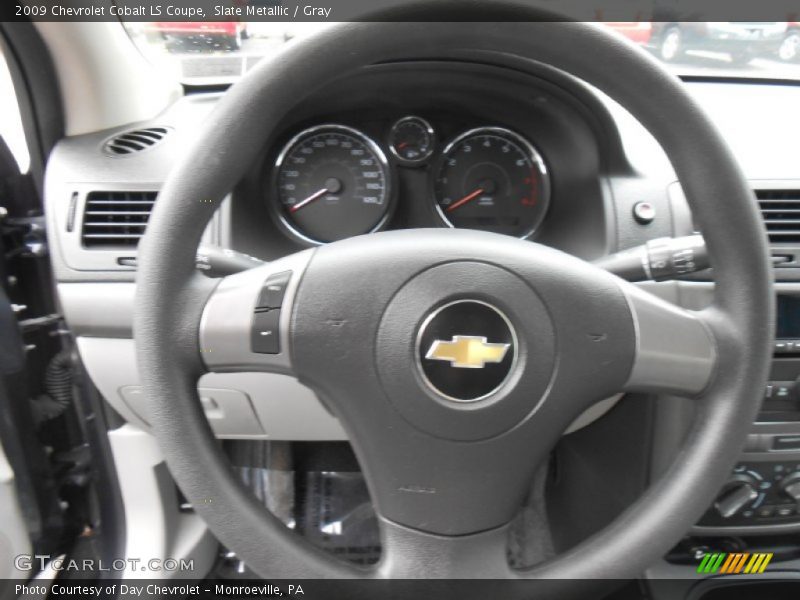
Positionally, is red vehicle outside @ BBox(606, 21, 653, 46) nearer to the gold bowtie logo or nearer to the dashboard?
the dashboard

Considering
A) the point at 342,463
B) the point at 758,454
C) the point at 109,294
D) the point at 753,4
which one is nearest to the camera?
the point at 109,294

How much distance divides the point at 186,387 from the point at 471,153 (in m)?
0.78

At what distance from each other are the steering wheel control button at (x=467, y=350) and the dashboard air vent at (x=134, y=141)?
2.52 feet

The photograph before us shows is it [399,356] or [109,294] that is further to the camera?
[109,294]

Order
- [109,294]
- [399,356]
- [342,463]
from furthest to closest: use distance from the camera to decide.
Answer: [342,463] < [109,294] < [399,356]

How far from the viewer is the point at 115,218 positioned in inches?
47.5

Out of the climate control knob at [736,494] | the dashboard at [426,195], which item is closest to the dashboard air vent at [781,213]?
the dashboard at [426,195]

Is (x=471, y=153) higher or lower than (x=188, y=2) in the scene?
lower

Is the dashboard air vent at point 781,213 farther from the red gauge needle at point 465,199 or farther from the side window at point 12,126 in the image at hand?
the side window at point 12,126

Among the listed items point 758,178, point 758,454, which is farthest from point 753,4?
point 758,454

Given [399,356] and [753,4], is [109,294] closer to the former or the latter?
[399,356]

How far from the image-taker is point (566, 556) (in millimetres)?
835

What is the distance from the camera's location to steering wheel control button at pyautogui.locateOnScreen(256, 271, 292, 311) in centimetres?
81

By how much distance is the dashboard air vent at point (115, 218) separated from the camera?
120 cm
